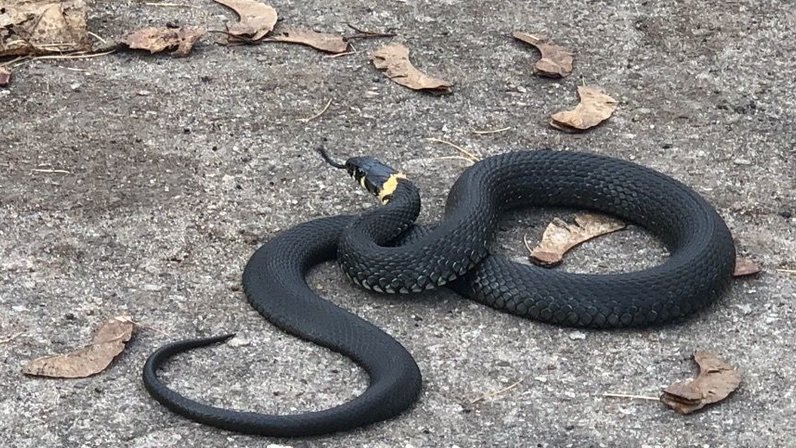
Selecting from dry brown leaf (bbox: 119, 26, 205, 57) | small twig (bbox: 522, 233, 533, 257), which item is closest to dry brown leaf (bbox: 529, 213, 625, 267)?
small twig (bbox: 522, 233, 533, 257)

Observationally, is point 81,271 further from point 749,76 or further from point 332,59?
point 749,76

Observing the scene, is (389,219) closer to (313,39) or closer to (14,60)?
(313,39)

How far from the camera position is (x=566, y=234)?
20.6 feet

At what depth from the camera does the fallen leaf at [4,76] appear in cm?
722

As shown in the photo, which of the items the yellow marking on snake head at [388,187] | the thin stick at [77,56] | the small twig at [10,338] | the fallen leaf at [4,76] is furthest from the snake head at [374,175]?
the fallen leaf at [4,76]

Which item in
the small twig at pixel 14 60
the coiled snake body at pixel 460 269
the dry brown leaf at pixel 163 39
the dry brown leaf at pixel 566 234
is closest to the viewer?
the coiled snake body at pixel 460 269

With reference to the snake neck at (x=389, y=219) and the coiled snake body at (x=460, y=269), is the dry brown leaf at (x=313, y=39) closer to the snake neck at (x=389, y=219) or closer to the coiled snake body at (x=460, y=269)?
the coiled snake body at (x=460, y=269)

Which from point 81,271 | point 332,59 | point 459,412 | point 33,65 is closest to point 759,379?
point 459,412

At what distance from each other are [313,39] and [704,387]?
3.58m

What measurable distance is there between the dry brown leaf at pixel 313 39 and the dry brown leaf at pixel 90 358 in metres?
2.87

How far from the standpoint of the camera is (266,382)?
203 inches

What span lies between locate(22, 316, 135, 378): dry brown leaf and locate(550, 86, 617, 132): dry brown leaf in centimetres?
277

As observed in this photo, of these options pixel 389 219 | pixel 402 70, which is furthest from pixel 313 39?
pixel 389 219

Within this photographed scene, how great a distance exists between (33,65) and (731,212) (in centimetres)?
374
